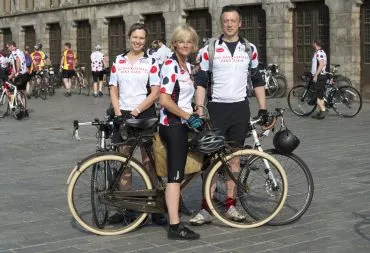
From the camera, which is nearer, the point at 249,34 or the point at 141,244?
the point at 141,244

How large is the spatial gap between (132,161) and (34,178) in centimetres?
343

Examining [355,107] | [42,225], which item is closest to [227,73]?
[42,225]

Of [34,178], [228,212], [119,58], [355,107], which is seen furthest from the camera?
[355,107]

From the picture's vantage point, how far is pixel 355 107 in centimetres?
1639

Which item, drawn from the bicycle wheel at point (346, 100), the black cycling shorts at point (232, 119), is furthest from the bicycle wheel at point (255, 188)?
the bicycle wheel at point (346, 100)

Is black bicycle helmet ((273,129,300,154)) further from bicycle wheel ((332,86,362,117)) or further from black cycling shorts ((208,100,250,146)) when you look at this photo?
bicycle wheel ((332,86,362,117))

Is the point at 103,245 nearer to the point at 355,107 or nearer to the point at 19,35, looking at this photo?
the point at 355,107

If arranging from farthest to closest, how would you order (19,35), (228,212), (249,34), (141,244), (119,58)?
(19,35)
(249,34)
(119,58)
(228,212)
(141,244)

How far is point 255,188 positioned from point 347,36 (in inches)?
600

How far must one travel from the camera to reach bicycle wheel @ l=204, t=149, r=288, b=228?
638 cm

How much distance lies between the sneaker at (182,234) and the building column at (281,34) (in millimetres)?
17351

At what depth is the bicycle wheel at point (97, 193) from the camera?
624 cm

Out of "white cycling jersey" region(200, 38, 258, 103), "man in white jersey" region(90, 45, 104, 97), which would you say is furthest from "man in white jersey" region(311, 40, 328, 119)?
"man in white jersey" region(90, 45, 104, 97)

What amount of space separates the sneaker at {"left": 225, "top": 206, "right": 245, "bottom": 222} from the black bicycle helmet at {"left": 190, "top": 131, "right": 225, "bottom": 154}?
0.66 m
